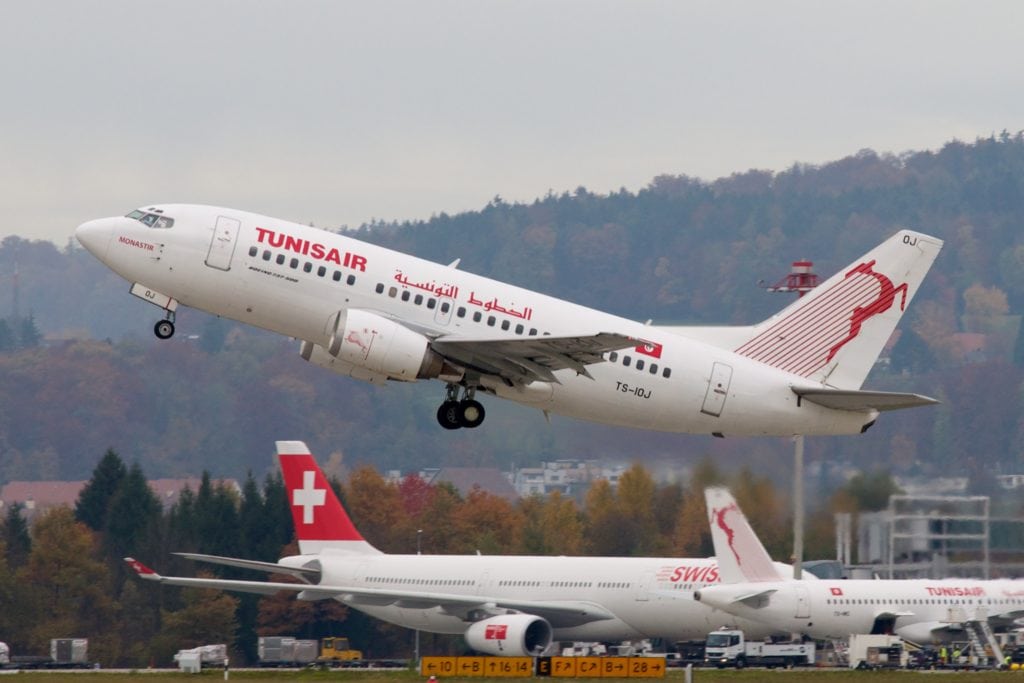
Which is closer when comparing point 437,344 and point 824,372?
point 437,344

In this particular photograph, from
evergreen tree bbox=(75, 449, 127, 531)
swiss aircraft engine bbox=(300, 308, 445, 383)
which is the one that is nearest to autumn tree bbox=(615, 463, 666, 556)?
swiss aircraft engine bbox=(300, 308, 445, 383)

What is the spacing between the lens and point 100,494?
311 feet

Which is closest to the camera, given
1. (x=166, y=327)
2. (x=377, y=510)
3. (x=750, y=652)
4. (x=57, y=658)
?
(x=166, y=327)

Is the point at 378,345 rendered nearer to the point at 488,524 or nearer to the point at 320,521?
the point at 320,521

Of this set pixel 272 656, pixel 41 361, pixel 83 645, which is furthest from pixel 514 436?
pixel 41 361

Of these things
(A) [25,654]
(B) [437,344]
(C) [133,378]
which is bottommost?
(A) [25,654]

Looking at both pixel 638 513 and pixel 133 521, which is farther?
pixel 133 521

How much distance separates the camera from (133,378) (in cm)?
13800

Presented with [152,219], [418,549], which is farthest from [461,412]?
[418,549]

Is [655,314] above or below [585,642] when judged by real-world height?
above

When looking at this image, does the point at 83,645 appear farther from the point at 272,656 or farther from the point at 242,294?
the point at 242,294

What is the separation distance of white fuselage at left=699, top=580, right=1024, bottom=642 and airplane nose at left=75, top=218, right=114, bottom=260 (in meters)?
24.0

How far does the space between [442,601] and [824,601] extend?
12.6 meters

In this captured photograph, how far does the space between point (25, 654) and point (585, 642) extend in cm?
3036
